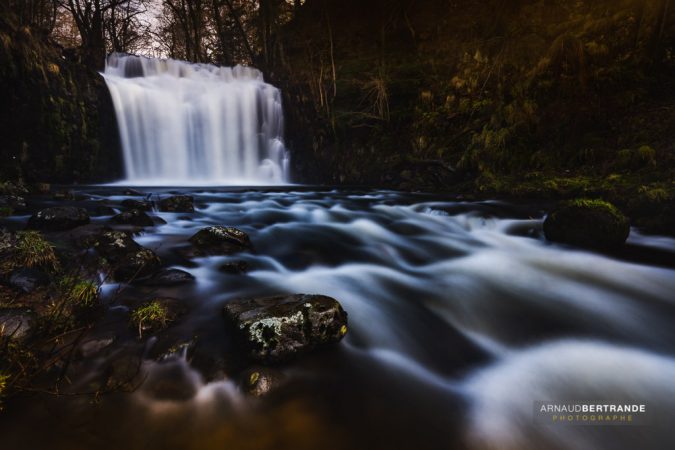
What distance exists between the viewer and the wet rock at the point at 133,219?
17.7 feet

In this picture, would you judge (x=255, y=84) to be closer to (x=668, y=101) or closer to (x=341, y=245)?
(x=341, y=245)

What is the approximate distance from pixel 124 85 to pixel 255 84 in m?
5.79

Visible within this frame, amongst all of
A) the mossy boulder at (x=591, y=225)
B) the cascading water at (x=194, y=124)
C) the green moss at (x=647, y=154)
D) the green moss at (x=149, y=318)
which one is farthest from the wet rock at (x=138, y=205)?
the green moss at (x=647, y=154)

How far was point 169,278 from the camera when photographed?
3697mm

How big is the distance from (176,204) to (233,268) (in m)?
3.87

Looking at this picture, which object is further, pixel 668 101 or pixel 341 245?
pixel 668 101

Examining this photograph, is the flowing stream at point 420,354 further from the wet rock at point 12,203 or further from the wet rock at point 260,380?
the wet rock at point 12,203

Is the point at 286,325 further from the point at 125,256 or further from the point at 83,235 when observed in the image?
the point at 83,235

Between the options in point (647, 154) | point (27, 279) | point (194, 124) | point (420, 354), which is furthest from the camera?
point (194, 124)

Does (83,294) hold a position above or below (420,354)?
above

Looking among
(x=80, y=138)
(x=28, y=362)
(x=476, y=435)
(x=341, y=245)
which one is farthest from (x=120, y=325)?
(x=80, y=138)

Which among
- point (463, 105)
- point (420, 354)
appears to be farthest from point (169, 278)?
point (463, 105)

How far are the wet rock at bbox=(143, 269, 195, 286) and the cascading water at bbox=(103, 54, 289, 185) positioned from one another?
10475mm

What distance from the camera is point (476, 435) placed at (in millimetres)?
2074
